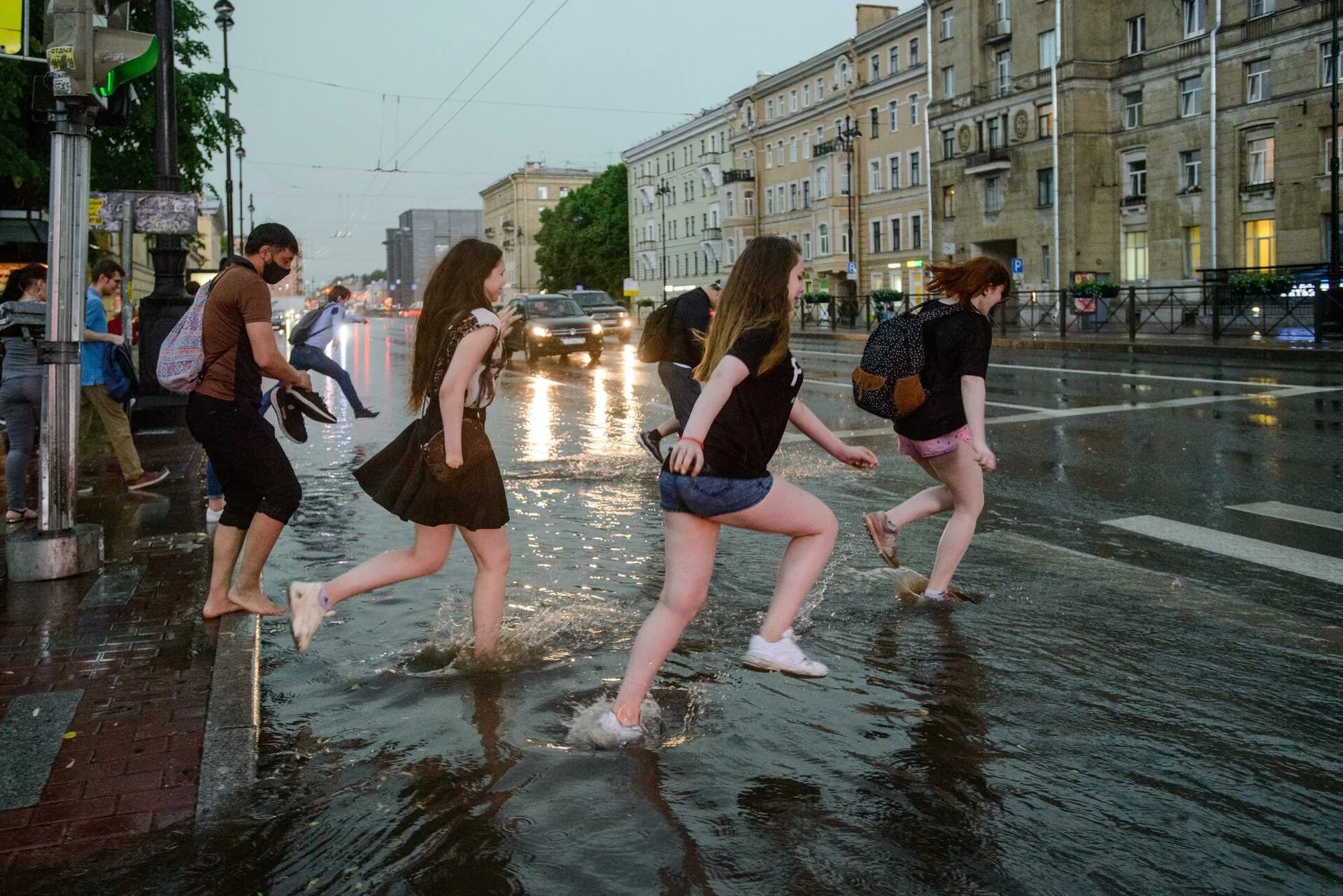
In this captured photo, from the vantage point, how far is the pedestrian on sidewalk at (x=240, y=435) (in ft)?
18.6

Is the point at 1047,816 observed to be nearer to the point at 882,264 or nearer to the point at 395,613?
the point at 395,613

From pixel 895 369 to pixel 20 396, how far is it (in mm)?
5893

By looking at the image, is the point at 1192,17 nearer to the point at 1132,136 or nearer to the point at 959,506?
the point at 1132,136

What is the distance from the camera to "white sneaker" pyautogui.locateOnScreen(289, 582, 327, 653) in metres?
4.80

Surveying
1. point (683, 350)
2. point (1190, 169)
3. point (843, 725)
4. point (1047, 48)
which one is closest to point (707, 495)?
point (843, 725)

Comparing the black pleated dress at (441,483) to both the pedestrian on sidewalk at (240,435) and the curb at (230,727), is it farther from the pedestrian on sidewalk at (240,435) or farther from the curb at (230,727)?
the pedestrian on sidewalk at (240,435)

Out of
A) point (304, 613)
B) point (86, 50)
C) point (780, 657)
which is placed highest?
point (86, 50)

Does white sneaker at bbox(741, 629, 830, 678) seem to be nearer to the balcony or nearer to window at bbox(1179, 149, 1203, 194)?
window at bbox(1179, 149, 1203, 194)

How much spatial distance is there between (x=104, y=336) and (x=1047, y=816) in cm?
804

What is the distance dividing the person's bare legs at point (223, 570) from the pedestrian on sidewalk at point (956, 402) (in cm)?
310

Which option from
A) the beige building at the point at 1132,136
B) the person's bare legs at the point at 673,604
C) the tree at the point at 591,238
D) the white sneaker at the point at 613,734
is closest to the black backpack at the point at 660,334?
the person's bare legs at the point at 673,604

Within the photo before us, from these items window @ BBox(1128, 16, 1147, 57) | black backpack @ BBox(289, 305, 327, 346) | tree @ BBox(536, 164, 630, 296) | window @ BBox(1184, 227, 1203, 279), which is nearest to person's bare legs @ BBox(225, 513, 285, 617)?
black backpack @ BBox(289, 305, 327, 346)

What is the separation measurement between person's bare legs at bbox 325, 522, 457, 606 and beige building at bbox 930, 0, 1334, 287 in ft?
140

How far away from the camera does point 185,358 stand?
5629 mm
